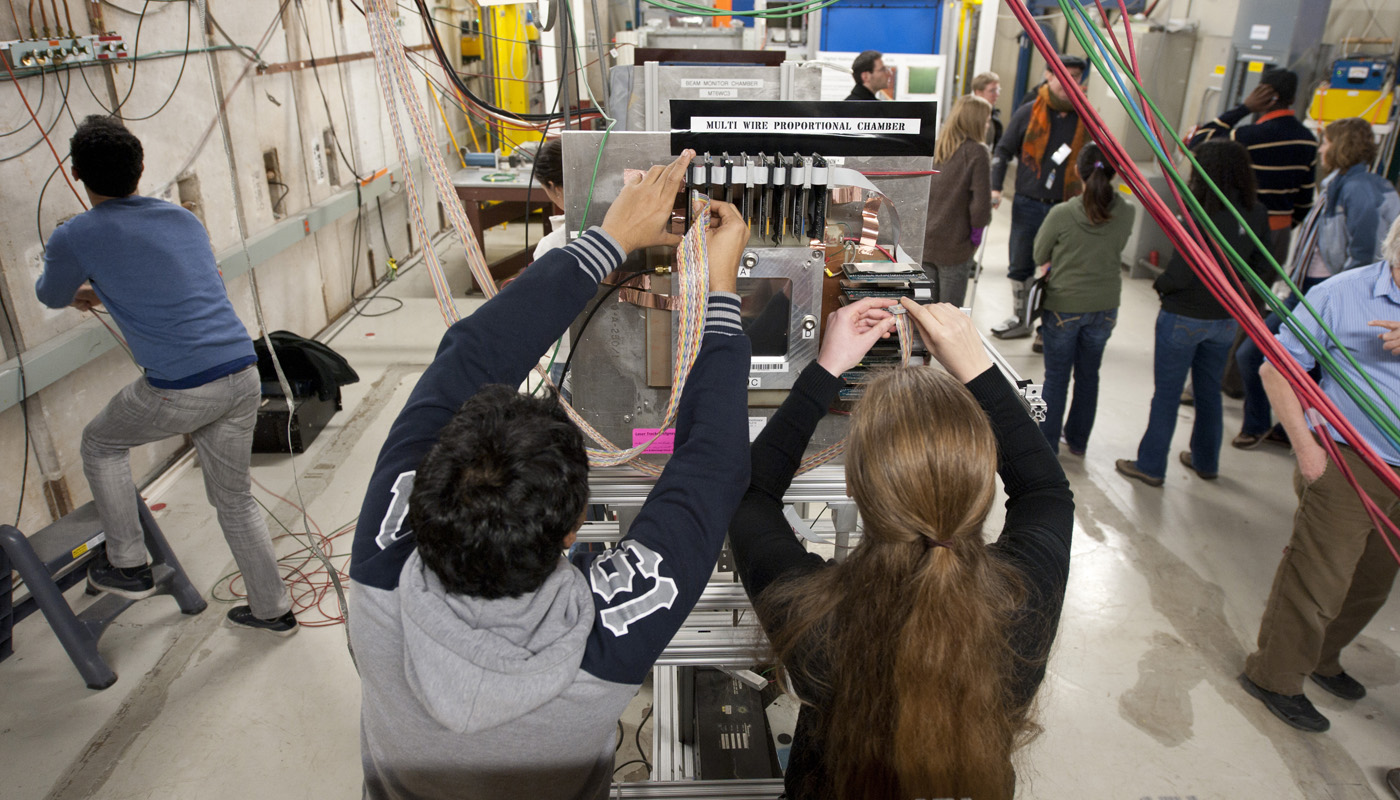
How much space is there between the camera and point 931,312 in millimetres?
1276

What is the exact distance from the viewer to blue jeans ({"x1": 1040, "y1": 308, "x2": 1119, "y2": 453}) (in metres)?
3.30

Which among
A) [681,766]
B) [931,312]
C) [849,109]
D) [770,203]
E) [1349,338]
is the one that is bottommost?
[681,766]

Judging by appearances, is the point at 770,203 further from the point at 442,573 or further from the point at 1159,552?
the point at 1159,552

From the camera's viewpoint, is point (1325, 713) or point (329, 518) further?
point (329, 518)

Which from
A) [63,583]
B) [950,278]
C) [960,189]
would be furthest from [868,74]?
[63,583]

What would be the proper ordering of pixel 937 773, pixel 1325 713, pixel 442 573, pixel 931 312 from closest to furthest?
pixel 442 573 → pixel 937 773 → pixel 931 312 → pixel 1325 713

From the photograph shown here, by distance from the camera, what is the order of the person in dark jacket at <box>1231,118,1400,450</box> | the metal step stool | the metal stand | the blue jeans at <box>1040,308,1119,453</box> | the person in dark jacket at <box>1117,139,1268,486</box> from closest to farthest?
1. the metal stand
2. the metal step stool
3. the person in dark jacket at <box>1117,139,1268,486</box>
4. the person in dark jacket at <box>1231,118,1400,450</box>
5. the blue jeans at <box>1040,308,1119,453</box>

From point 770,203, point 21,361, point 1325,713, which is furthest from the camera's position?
point 21,361

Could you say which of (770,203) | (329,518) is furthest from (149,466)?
(770,203)

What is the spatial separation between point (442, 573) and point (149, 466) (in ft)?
10.1

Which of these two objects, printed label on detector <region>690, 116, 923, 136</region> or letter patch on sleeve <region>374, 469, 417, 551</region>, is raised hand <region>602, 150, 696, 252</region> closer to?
printed label on detector <region>690, 116, 923, 136</region>

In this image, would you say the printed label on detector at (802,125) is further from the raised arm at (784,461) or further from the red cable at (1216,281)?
the red cable at (1216,281)

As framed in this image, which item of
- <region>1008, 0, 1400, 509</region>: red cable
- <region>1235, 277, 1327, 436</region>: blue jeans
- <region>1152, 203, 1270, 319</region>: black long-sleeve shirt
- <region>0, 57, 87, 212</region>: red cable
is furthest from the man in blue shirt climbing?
<region>1235, 277, 1327, 436</region>: blue jeans

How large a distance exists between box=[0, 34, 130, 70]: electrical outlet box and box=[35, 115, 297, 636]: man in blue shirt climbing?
64 cm
